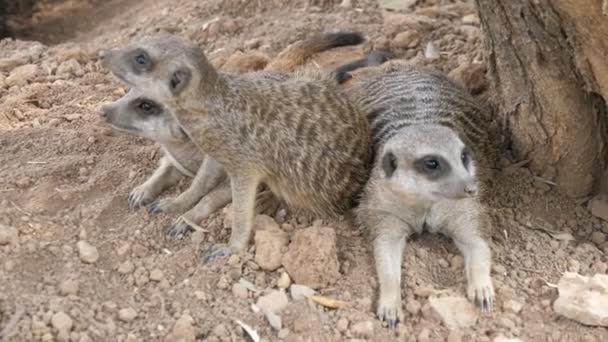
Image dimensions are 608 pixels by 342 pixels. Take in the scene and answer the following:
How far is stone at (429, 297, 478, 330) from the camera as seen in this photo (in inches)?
84.4

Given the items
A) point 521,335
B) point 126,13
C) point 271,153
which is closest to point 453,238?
point 521,335

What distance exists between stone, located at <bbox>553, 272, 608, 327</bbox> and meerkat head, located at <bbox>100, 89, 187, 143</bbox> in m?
1.26

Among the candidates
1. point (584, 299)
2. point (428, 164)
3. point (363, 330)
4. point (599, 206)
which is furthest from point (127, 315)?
point (599, 206)

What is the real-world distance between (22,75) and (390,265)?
199 centimetres

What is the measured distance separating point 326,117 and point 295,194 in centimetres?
26

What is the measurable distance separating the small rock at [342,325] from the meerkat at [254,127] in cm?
42

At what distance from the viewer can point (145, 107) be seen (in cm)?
265

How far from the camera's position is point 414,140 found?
235cm

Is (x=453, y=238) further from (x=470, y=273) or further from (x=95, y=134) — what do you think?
(x=95, y=134)

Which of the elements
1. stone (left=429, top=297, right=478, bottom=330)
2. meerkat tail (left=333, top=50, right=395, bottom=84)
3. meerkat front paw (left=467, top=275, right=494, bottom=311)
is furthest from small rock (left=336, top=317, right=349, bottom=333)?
meerkat tail (left=333, top=50, right=395, bottom=84)

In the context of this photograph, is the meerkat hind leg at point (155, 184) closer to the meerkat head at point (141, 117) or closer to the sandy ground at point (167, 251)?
the sandy ground at point (167, 251)

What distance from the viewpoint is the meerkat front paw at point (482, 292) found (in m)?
2.19

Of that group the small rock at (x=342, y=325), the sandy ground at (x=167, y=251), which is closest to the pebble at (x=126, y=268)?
the sandy ground at (x=167, y=251)

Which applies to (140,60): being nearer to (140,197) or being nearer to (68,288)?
(140,197)
